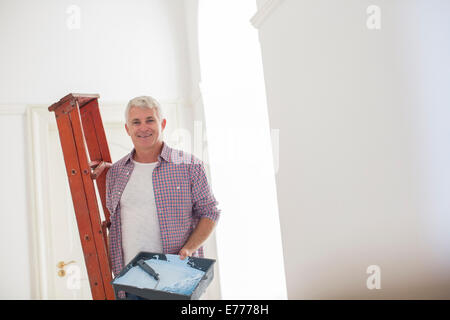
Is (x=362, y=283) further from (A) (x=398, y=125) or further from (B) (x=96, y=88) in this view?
(B) (x=96, y=88)

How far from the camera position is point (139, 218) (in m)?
1.44

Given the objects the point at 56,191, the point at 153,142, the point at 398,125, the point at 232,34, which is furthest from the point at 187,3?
the point at 398,125

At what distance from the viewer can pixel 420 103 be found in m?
0.87

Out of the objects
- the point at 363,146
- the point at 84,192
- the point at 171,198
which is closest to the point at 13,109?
the point at 84,192

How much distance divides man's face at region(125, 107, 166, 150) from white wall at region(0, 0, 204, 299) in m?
1.76

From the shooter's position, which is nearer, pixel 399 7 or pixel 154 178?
pixel 399 7

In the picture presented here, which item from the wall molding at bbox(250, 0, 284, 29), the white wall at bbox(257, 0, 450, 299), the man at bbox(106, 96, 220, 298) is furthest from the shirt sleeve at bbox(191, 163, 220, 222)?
the wall molding at bbox(250, 0, 284, 29)

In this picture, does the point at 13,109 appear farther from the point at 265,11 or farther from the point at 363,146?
the point at 363,146

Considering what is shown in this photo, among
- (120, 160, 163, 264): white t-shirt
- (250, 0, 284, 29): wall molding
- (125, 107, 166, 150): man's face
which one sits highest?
(250, 0, 284, 29): wall molding

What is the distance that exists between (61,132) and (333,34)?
1.05 metres

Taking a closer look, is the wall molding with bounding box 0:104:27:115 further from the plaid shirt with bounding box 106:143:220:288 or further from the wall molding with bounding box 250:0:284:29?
the wall molding with bounding box 250:0:284:29

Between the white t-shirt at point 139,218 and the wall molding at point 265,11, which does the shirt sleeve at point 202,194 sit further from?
the wall molding at point 265,11

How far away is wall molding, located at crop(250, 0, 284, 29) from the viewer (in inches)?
58.1

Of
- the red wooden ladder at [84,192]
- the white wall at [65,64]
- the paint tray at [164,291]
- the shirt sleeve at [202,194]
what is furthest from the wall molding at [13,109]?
the paint tray at [164,291]
